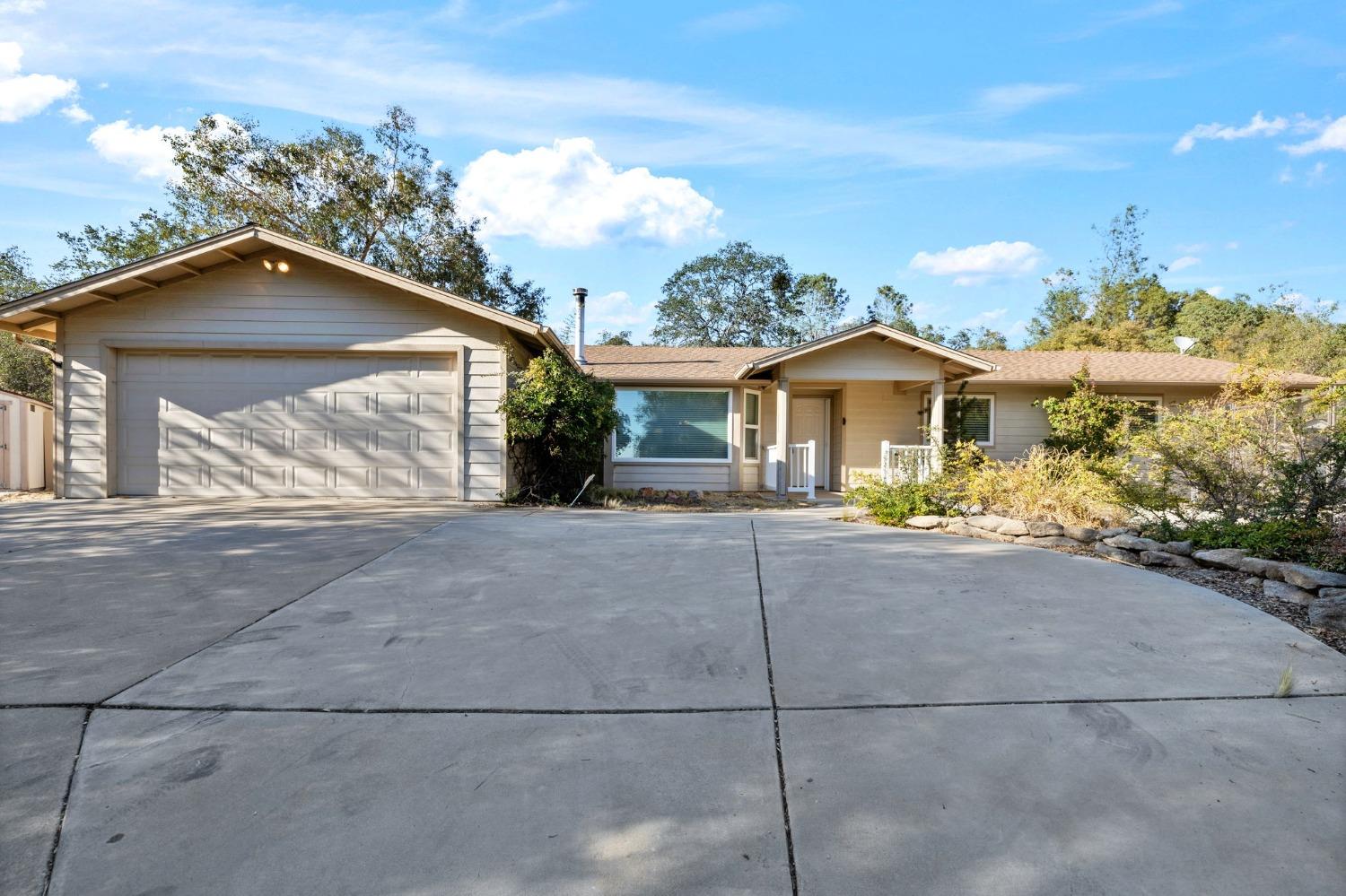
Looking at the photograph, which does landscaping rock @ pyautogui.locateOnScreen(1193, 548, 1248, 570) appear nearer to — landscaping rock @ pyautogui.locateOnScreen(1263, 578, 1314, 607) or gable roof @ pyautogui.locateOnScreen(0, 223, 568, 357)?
landscaping rock @ pyautogui.locateOnScreen(1263, 578, 1314, 607)

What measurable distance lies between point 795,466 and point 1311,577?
30.1ft

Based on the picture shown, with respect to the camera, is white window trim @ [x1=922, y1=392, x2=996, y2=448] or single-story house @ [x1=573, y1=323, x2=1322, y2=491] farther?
white window trim @ [x1=922, y1=392, x2=996, y2=448]

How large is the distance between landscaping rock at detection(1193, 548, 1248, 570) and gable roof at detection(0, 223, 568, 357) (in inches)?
311

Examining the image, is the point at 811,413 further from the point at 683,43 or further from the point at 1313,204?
the point at 1313,204

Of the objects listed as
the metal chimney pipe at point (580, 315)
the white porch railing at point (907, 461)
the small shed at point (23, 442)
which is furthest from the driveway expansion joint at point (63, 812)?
the small shed at point (23, 442)

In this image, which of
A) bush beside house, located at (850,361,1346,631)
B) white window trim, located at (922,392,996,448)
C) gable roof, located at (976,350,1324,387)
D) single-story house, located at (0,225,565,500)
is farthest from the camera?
white window trim, located at (922,392,996,448)

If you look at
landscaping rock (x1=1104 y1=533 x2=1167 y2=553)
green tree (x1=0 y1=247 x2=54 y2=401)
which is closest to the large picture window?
landscaping rock (x1=1104 y1=533 x2=1167 y2=553)

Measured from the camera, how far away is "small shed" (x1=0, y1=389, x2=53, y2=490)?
37.5ft

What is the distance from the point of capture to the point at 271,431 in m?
9.66

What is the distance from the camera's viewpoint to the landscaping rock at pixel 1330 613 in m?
3.54

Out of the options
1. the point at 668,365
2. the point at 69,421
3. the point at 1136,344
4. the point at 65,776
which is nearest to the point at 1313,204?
the point at 1136,344

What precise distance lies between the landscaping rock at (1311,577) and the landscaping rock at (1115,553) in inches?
46.6

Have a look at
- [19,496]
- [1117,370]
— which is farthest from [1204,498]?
[19,496]

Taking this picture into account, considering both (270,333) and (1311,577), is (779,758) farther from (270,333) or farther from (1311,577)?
(270,333)
